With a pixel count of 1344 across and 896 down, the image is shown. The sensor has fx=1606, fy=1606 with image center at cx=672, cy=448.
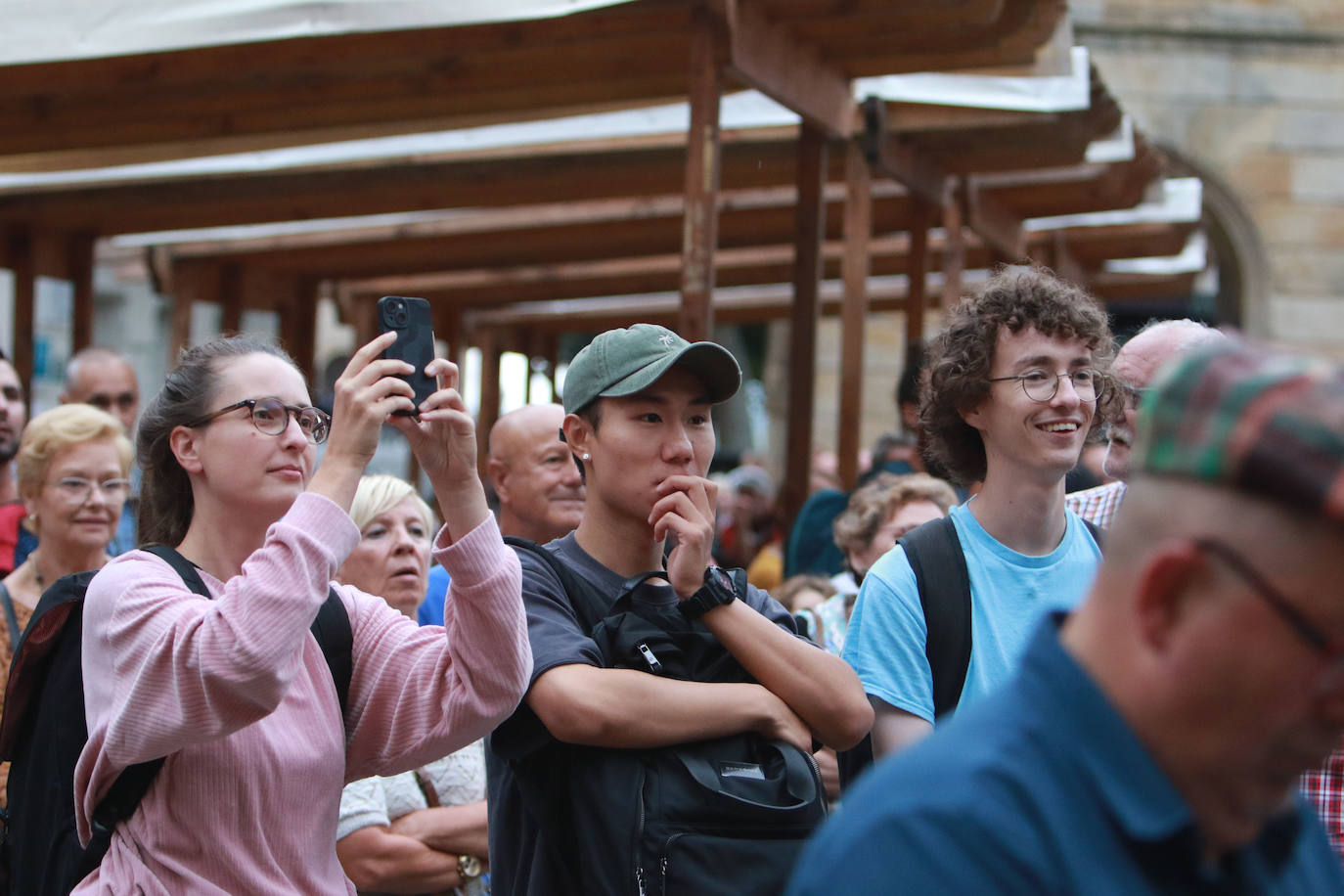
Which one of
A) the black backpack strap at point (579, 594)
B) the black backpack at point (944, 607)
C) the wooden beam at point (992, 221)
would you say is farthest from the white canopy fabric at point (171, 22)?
the wooden beam at point (992, 221)

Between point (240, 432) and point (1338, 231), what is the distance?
60.9 feet

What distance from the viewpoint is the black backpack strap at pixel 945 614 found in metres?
3.09

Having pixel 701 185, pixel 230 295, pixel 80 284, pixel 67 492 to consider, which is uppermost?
pixel 701 185

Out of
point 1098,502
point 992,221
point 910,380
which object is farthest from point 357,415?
point 992,221

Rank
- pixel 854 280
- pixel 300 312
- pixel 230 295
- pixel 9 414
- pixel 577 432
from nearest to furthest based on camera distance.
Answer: pixel 577 432
pixel 9 414
pixel 854 280
pixel 230 295
pixel 300 312

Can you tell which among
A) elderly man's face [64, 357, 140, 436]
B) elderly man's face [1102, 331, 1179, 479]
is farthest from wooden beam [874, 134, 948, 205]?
elderly man's face [1102, 331, 1179, 479]

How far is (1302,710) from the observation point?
1335 mm

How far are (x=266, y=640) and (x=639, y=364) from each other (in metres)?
0.92

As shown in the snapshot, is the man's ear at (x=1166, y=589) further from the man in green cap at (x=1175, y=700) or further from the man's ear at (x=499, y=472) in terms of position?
the man's ear at (x=499, y=472)

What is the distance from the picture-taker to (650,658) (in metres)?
2.85

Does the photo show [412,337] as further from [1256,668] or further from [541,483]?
[541,483]

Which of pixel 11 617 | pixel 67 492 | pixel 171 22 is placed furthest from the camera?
pixel 171 22

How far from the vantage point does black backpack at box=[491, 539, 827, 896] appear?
265 centimetres

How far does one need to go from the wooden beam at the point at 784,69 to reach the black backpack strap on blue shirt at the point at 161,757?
4.01m
